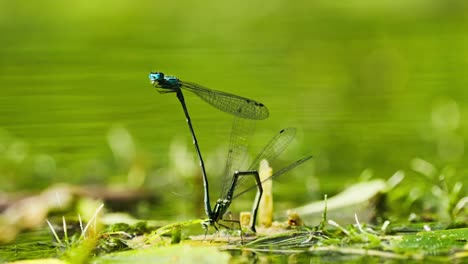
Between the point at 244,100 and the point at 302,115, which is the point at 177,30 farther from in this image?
the point at 244,100

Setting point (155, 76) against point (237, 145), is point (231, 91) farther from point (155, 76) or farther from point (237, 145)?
point (155, 76)

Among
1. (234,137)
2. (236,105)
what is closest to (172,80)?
(236,105)

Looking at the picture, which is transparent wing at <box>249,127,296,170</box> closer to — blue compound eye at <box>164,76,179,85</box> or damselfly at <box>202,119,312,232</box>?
damselfly at <box>202,119,312,232</box>

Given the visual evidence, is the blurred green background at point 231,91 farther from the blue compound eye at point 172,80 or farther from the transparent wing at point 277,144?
the blue compound eye at point 172,80

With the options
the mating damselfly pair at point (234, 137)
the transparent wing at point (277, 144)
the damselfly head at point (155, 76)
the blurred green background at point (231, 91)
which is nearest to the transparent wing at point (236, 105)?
the mating damselfly pair at point (234, 137)

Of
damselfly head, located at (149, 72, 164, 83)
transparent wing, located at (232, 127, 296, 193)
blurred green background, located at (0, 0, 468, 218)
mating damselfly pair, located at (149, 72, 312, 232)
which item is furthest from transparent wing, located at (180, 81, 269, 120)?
blurred green background, located at (0, 0, 468, 218)

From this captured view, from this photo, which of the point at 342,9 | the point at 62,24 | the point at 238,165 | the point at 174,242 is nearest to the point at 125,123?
the point at 238,165
